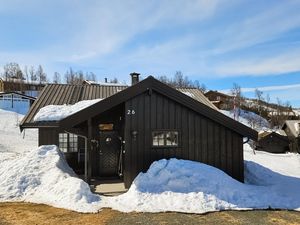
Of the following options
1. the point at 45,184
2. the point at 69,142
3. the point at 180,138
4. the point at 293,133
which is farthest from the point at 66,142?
the point at 293,133

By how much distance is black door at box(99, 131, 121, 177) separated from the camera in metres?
13.3

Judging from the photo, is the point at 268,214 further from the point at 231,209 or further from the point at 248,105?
the point at 248,105

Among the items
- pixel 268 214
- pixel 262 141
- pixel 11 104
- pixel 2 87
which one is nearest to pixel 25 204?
pixel 268 214

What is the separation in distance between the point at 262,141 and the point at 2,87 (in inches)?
1859

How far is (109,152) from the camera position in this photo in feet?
43.7

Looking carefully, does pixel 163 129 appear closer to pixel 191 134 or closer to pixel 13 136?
pixel 191 134

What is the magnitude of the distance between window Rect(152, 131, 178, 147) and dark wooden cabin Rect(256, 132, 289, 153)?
101 feet

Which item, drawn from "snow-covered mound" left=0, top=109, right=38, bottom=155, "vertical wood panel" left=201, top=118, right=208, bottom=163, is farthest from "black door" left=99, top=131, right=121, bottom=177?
"snow-covered mound" left=0, top=109, right=38, bottom=155

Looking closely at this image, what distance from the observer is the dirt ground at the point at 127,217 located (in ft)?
24.8

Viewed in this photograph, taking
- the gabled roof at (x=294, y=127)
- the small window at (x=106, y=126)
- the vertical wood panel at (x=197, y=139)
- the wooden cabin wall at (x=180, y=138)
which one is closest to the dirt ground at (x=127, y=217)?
the wooden cabin wall at (x=180, y=138)

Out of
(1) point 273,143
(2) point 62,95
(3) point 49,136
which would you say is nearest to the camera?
(3) point 49,136

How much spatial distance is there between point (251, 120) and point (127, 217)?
169 feet

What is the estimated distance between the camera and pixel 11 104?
45719 mm

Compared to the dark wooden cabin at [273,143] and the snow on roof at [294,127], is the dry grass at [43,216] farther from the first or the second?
the snow on roof at [294,127]
